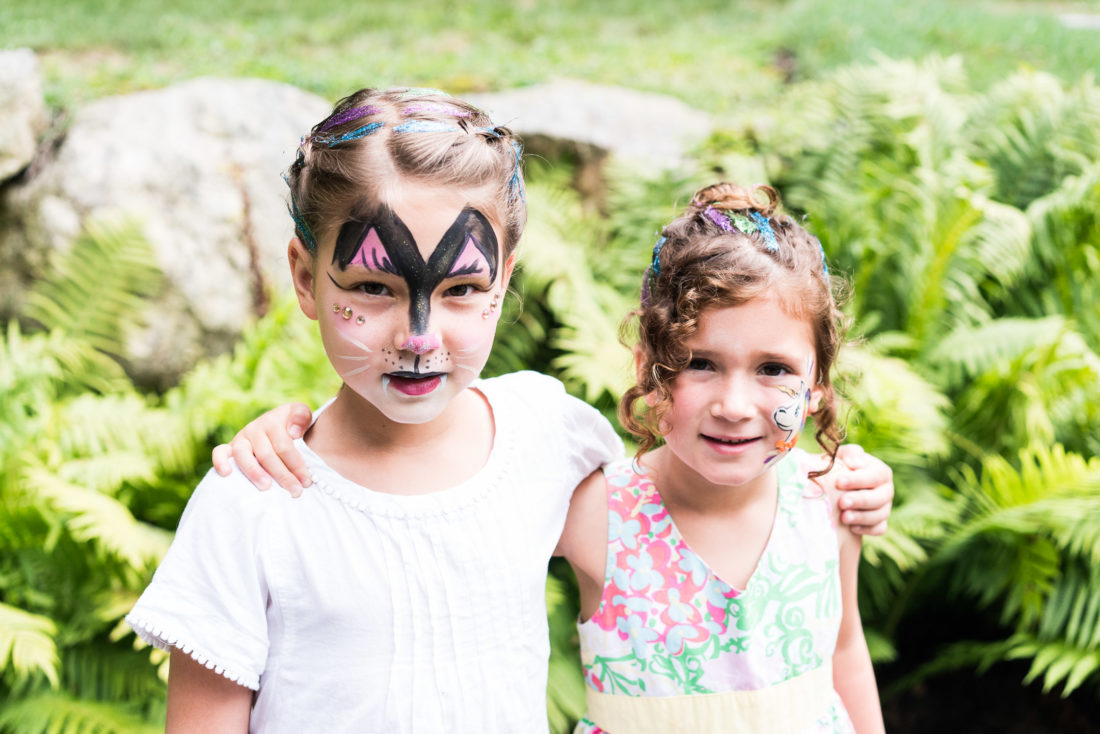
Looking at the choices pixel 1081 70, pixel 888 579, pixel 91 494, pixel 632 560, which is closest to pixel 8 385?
pixel 91 494

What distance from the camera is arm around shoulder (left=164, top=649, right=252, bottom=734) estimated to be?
5.23ft

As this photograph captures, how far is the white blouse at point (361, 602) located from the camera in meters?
1.56

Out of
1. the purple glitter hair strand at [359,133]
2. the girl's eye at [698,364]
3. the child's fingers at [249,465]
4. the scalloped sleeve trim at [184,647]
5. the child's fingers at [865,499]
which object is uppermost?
the purple glitter hair strand at [359,133]

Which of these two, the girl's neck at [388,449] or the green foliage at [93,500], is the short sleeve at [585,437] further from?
the green foliage at [93,500]

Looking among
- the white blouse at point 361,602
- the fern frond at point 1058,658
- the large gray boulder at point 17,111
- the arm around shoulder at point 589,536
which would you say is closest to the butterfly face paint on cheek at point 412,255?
the white blouse at point 361,602

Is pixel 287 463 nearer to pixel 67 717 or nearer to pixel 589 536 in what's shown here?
→ pixel 589 536

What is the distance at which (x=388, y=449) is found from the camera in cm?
A: 172

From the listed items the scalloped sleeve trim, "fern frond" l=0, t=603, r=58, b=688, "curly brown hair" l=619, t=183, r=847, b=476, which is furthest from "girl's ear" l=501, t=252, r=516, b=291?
"fern frond" l=0, t=603, r=58, b=688

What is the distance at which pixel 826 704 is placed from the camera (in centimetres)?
198

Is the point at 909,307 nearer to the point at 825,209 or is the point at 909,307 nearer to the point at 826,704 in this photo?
the point at 825,209

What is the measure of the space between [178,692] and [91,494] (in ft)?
6.82

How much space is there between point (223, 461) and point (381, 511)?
0.28m

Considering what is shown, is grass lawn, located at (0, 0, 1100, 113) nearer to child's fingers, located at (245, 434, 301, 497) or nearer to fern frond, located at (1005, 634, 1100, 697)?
fern frond, located at (1005, 634, 1100, 697)

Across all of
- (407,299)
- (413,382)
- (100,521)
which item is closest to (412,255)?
Result: (407,299)
